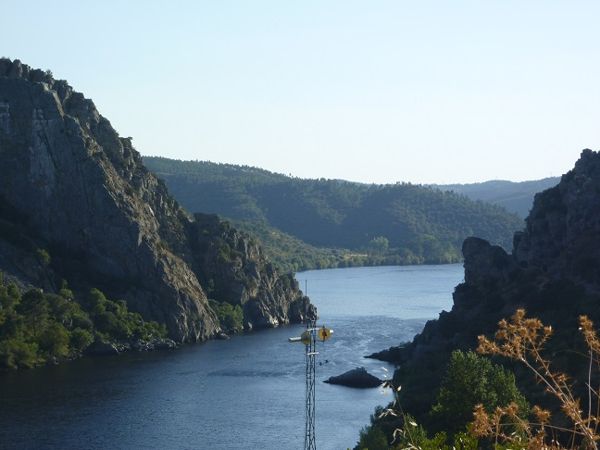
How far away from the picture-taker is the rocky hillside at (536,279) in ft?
294

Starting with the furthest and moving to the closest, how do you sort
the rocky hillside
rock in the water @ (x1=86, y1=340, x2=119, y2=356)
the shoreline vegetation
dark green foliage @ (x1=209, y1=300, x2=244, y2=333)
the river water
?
1. dark green foliage @ (x1=209, y1=300, x2=244, y2=333)
2. rock in the water @ (x1=86, y1=340, x2=119, y2=356)
3. the shoreline vegetation
4. the rocky hillside
5. the river water

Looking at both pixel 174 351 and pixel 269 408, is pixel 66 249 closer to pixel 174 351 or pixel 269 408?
pixel 174 351

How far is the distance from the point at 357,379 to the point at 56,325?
44743 millimetres

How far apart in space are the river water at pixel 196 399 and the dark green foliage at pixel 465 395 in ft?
13.4

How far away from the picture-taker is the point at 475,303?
10538 cm

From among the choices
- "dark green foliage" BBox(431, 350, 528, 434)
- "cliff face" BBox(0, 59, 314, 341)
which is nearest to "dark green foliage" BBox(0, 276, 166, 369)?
"cliff face" BBox(0, 59, 314, 341)

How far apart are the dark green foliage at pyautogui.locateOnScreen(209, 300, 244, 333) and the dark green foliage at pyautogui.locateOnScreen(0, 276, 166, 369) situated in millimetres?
15948

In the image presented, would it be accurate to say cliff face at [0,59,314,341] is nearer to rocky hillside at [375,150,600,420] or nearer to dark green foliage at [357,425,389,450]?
rocky hillside at [375,150,600,420]

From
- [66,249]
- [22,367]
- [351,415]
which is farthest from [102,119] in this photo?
[351,415]

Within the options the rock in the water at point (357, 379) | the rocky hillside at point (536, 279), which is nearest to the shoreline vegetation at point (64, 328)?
the rocky hillside at point (536, 279)

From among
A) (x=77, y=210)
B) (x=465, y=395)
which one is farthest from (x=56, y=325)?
(x=465, y=395)

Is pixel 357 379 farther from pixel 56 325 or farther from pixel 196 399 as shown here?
pixel 56 325

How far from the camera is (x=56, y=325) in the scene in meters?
123

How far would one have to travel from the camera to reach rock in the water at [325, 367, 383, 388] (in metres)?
96.5
